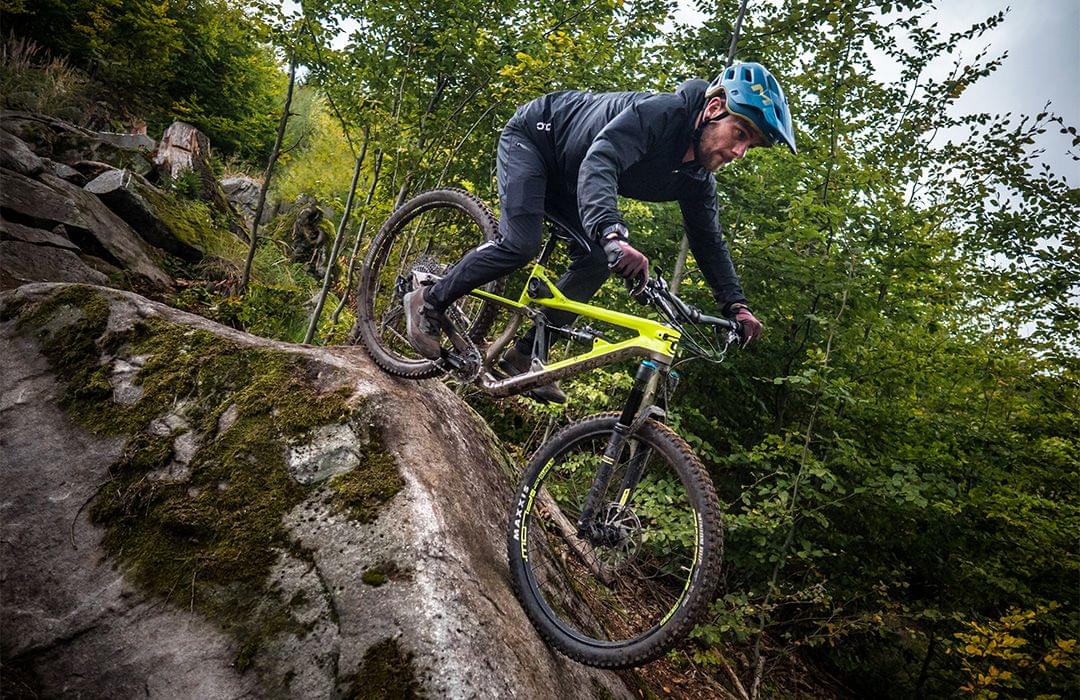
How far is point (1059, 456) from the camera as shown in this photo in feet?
16.4

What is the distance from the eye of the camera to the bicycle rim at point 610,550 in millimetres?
2768

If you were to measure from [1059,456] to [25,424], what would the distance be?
24.0ft

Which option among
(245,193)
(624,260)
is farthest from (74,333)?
(245,193)

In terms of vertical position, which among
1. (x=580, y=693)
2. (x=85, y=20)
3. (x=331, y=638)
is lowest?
(x=580, y=693)

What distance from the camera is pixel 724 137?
120 inches

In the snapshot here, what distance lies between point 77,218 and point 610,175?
769 centimetres

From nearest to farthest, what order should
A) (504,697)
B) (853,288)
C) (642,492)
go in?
(504,697), (642,492), (853,288)

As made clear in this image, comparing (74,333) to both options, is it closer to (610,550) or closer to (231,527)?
(231,527)

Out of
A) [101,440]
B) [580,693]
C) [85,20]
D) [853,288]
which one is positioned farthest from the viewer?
[85,20]

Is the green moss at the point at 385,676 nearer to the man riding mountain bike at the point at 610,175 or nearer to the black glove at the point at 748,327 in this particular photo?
the man riding mountain bike at the point at 610,175

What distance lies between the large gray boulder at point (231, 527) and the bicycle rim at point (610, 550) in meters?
0.35

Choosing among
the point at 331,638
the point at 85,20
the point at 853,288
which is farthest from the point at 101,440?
the point at 85,20

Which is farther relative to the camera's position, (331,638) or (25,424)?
(25,424)

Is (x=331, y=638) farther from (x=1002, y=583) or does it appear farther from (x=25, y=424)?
(x=1002, y=583)
